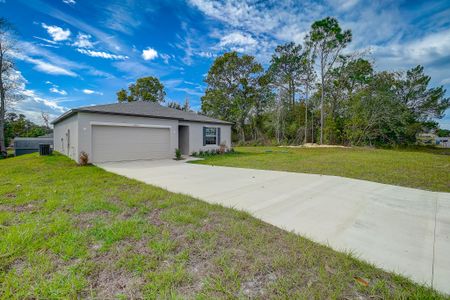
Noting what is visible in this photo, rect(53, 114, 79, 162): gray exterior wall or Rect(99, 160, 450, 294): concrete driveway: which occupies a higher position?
Rect(53, 114, 79, 162): gray exterior wall

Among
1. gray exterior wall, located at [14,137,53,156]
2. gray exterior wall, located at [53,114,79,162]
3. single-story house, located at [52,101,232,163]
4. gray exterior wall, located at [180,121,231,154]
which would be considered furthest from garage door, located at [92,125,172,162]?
gray exterior wall, located at [14,137,53,156]

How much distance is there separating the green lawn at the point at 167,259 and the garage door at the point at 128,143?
6.15 metres

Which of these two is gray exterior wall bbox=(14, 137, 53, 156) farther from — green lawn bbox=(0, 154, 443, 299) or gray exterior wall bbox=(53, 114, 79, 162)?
green lawn bbox=(0, 154, 443, 299)

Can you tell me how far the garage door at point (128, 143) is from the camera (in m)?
9.07

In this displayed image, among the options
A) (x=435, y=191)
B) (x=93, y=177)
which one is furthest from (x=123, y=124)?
(x=435, y=191)

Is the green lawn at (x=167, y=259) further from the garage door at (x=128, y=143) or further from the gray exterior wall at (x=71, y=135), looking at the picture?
the gray exterior wall at (x=71, y=135)

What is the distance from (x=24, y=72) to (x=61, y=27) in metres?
12.0

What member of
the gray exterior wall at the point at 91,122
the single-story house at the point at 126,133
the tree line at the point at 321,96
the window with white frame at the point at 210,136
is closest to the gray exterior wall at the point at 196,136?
the single-story house at the point at 126,133

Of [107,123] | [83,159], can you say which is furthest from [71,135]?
[83,159]

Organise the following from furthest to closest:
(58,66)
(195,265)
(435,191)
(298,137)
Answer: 1. (298,137)
2. (58,66)
3. (435,191)
4. (195,265)

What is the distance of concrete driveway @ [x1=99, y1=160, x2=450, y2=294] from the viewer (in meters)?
2.12

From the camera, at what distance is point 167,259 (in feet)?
6.66

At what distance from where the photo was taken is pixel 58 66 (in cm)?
1284

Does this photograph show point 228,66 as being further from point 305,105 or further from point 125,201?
point 125,201
